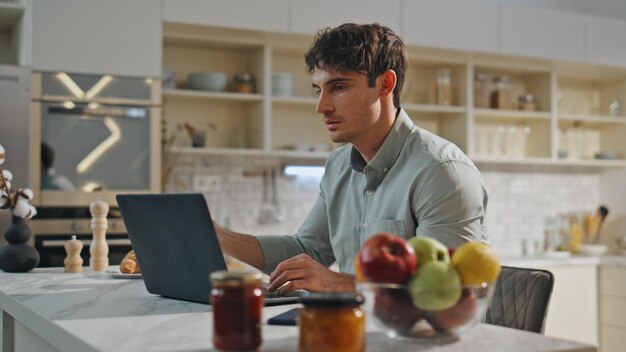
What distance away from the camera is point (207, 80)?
486 centimetres

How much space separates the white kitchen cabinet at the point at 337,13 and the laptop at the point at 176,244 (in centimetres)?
290

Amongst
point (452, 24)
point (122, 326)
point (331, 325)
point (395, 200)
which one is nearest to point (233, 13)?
point (452, 24)

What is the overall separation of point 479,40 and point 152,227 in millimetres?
3834

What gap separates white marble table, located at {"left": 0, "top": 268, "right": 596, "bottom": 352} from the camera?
1342 mm

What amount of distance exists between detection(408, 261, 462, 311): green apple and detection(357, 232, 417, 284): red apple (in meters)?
0.02

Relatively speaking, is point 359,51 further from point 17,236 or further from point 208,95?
point 208,95

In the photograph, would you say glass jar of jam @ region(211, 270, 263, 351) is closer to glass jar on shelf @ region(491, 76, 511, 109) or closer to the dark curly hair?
the dark curly hair

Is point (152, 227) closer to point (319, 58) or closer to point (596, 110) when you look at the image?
point (319, 58)

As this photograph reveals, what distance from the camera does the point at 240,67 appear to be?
17.0ft

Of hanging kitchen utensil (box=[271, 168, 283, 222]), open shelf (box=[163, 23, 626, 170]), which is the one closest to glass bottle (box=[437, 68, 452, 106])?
open shelf (box=[163, 23, 626, 170])

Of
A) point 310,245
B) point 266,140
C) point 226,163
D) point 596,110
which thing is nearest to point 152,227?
point 310,245

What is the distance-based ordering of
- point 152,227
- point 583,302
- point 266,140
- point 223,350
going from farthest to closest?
point 583,302, point 266,140, point 152,227, point 223,350

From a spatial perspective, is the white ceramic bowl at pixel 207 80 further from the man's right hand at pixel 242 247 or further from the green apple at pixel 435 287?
the green apple at pixel 435 287

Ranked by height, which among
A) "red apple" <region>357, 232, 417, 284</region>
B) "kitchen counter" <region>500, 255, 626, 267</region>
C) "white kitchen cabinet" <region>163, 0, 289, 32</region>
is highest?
"white kitchen cabinet" <region>163, 0, 289, 32</region>
